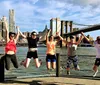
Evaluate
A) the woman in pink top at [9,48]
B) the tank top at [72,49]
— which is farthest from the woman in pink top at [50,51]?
the woman in pink top at [9,48]

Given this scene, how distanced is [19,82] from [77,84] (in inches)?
80.0

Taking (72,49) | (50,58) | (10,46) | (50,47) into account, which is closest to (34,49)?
(50,47)

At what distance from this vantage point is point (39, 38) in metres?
10.7

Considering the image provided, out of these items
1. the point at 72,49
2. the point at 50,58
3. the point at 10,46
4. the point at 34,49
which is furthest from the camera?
the point at 72,49

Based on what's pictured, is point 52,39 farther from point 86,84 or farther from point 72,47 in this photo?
point 86,84

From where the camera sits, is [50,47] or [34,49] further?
[50,47]

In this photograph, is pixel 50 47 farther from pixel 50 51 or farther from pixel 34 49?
pixel 34 49

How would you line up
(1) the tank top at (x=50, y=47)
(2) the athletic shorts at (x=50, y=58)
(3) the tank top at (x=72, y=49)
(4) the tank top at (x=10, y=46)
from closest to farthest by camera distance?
(4) the tank top at (x=10, y=46), (1) the tank top at (x=50, y=47), (2) the athletic shorts at (x=50, y=58), (3) the tank top at (x=72, y=49)

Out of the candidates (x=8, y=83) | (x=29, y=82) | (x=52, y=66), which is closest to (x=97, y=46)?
(x=52, y=66)

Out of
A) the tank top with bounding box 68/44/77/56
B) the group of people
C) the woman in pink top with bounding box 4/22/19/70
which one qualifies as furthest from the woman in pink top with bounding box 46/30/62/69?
the woman in pink top with bounding box 4/22/19/70

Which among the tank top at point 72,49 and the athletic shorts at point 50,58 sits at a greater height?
the tank top at point 72,49

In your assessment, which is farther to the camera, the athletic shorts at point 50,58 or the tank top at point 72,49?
the tank top at point 72,49

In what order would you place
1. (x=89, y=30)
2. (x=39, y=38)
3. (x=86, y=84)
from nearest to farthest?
(x=86, y=84), (x=39, y=38), (x=89, y=30)

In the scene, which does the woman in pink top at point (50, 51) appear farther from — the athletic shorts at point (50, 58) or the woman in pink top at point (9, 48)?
the woman in pink top at point (9, 48)
